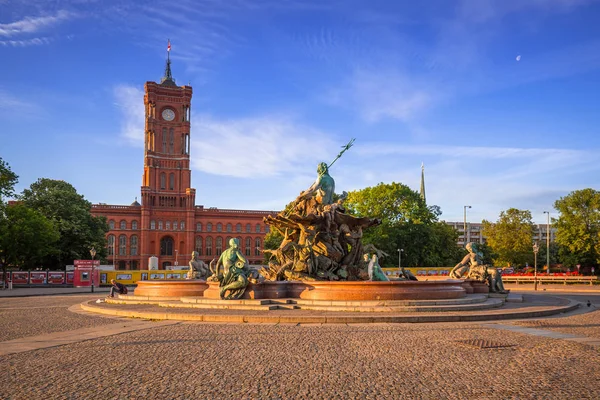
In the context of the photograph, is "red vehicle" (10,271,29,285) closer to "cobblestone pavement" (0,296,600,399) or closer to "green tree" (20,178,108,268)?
"green tree" (20,178,108,268)

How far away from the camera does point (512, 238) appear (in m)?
74.9

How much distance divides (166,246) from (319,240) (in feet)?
299

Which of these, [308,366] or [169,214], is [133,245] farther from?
[308,366]

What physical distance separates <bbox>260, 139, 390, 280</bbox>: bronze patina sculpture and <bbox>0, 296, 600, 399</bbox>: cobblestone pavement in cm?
785

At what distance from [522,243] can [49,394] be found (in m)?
76.3

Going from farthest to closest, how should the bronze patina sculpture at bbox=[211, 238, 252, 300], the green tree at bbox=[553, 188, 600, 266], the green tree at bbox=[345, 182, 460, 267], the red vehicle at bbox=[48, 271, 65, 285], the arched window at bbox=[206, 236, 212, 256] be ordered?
1. the arched window at bbox=[206, 236, 212, 256]
2. the green tree at bbox=[553, 188, 600, 266]
3. the green tree at bbox=[345, 182, 460, 267]
4. the red vehicle at bbox=[48, 271, 65, 285]
5. the bronze patina sculpture at bbox=[211, 238, 252, 300]

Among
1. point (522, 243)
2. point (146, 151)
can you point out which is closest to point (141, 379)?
point (522, 243)

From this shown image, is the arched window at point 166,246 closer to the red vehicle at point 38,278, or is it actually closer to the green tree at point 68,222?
the green tree at point 68,222

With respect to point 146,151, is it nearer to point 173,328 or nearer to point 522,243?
point 522,243

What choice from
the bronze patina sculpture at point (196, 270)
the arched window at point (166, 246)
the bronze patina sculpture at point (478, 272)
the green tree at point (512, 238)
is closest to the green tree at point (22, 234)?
the bronze patina sculpture at point (196, 270)

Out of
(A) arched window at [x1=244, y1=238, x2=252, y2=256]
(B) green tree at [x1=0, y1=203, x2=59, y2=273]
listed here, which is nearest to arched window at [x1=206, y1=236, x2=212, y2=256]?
(A) arched window at [x1=244, y1=238, x2=252, y2=256]

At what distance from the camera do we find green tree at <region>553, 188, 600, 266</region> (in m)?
54.1

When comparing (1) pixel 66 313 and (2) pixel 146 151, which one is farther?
(2) pixel 146 151

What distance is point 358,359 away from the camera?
806cm
